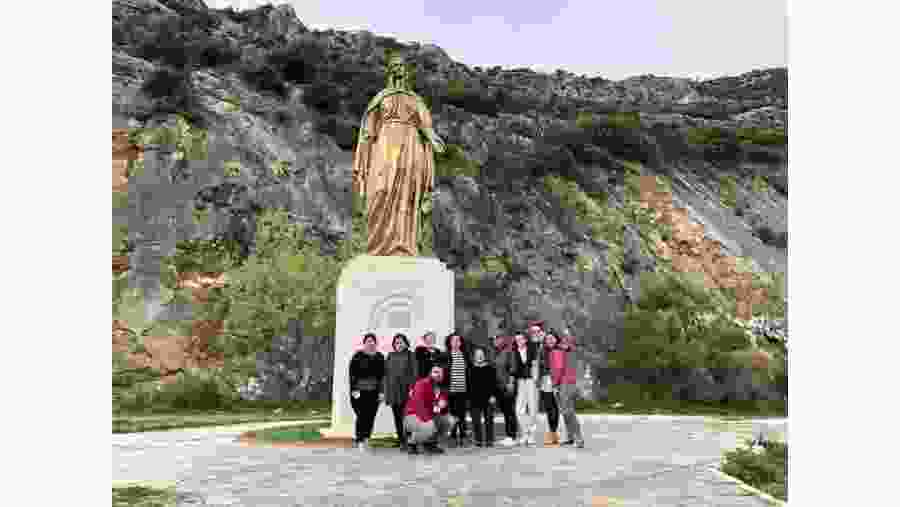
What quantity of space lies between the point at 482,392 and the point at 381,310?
1847mm

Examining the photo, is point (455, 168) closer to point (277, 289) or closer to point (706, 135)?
point (277, 289)

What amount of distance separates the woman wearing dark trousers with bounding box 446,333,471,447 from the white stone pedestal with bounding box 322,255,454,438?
A: 49.2 inches

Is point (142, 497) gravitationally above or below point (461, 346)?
below

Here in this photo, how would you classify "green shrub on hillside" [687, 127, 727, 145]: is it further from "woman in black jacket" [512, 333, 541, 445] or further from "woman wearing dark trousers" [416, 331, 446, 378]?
"woman wearing dark trousers" [416, 331, 446, 378]

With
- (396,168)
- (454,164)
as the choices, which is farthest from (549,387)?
(454,164)

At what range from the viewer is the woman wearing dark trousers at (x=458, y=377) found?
841cm

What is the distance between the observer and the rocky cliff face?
21.4 m

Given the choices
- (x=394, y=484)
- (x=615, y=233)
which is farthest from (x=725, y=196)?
(x=394, y=484)

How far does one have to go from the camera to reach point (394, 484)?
6.34m

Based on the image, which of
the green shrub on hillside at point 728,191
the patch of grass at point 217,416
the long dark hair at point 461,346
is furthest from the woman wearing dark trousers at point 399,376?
the green shrub on hillside at point 728,191

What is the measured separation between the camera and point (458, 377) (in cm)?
841

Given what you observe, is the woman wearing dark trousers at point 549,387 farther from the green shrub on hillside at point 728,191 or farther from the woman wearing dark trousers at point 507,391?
the green shrub on hillside at point 728,191

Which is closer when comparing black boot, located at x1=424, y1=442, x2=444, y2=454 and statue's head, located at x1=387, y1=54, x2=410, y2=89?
black boot, located at x1=424, y1=442, x2=444, y2=454

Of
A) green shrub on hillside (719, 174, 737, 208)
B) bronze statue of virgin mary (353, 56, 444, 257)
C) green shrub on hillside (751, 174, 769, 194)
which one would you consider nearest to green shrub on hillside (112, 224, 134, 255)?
bronze statue of virgin mary (353, 56, 444, 257)
